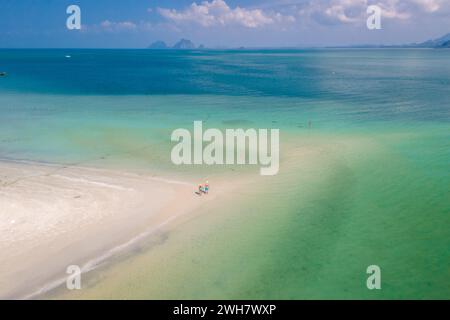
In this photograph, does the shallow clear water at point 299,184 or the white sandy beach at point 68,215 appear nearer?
the shallow clear water at point 299,184

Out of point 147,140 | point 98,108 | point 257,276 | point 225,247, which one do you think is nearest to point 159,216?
point 225,247

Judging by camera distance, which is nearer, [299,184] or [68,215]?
[68,215]

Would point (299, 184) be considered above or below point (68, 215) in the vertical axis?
above

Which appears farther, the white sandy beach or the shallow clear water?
the white sandy beach
